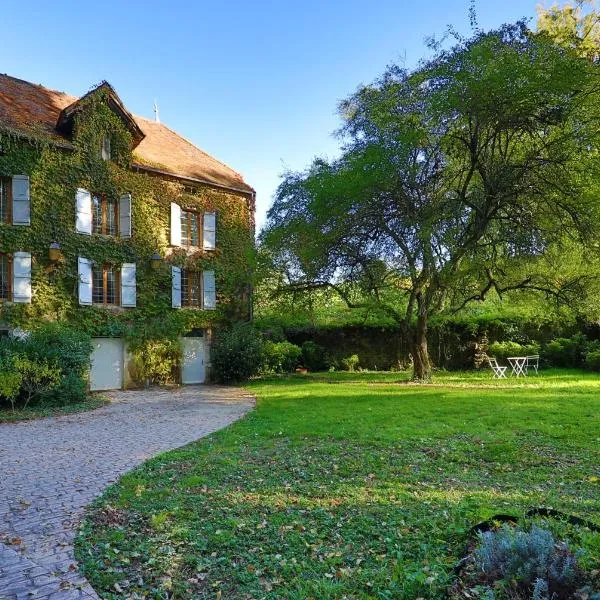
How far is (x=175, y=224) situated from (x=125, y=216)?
6.26 ft

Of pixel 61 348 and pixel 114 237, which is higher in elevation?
pixel 114 237

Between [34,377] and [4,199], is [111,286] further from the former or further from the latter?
[34,377]

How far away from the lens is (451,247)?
15.0 metres

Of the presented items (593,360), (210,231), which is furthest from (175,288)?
(593,360)

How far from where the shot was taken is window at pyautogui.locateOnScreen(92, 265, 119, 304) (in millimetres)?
17891

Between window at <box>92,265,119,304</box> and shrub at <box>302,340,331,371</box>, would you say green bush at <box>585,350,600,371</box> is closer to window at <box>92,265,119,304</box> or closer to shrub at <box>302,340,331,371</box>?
shrub at <box>302,340,331,371</box>

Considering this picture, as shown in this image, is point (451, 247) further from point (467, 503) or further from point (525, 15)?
point (467, 503)

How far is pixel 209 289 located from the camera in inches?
808

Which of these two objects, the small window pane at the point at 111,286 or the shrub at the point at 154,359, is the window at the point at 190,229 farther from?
the shrub at the point at 154,359

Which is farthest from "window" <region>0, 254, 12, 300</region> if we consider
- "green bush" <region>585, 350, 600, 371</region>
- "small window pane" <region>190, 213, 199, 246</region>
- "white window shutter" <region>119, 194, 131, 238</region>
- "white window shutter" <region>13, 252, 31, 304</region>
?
"green bush" <region>585, 350, 600, 371</region>

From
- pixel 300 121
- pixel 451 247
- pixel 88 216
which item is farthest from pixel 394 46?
pixel 88 216

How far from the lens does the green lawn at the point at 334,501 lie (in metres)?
3.42

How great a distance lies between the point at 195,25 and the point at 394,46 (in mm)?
6169

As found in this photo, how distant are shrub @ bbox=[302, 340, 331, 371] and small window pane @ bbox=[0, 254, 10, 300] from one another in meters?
11.7
